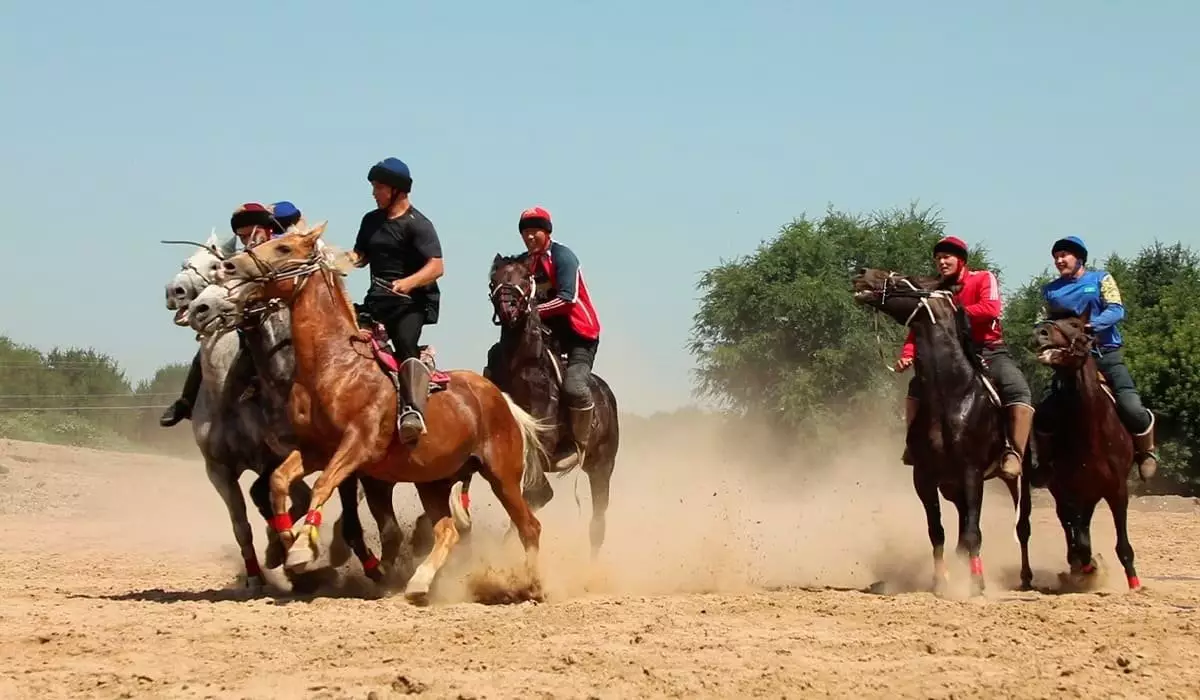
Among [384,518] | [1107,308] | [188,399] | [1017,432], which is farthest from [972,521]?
[188,399]

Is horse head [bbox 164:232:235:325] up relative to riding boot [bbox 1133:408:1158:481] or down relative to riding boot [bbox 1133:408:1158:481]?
up

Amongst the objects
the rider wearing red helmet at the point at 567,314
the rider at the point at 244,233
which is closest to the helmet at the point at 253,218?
the rider at the point at 244,233

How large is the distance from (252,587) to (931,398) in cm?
568

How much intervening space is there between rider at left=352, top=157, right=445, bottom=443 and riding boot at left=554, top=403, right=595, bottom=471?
82.5 inches

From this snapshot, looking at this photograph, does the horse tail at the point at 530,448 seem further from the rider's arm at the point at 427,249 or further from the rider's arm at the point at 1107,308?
the rider's arm at the point at 1107,308

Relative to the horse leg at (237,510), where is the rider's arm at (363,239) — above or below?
above

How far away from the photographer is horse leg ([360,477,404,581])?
12.3 metres

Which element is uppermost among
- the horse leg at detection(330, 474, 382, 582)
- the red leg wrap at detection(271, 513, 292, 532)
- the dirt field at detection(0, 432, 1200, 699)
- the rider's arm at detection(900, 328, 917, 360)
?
the rider's arm at detection(900, 328, 917, 360)

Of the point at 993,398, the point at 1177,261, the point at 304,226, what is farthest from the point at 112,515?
the point at 1177,261

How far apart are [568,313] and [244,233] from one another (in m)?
3.05

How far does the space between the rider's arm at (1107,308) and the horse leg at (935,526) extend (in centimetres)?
209

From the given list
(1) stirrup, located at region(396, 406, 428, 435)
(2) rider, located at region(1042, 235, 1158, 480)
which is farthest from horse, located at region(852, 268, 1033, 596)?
(1) stirrup, located at region(396, 406, 428, 435)

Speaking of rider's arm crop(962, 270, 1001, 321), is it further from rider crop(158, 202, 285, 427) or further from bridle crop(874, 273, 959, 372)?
rider crop(158, 202, 285, 427)

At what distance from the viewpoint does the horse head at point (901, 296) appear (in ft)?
39.9
